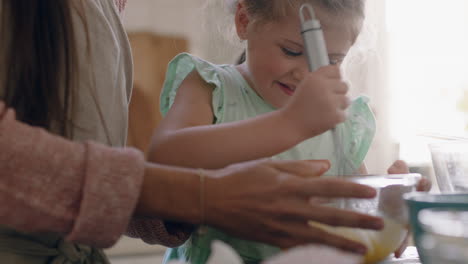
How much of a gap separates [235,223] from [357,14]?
54cm

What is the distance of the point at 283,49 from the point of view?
82cm

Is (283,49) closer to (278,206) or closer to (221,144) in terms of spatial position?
(221,144)

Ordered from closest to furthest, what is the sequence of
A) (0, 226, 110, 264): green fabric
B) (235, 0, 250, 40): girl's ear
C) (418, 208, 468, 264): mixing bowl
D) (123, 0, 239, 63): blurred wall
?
(418, 208, 468, 264): mixing bowl, (0, 226, 110, 264): green fabric, (235, 0, 250, 40): girl's ear, (123, 0, 239, 63): blurred wall

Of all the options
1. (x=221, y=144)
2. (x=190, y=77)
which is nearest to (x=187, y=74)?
(x=190, y=77)

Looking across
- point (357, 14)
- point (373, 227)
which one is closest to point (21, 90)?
point (373, 227)

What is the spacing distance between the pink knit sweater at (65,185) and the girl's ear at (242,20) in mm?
513

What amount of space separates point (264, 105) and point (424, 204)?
51 cm

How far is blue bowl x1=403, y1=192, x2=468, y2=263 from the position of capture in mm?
445

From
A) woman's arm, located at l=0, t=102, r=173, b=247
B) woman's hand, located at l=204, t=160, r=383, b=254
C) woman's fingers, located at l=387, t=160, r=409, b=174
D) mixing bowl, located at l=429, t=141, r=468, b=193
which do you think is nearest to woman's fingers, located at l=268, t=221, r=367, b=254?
woman's hand, located at l=204, t=160, r=383, b=254

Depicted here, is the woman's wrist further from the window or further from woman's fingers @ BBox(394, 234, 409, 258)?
the window

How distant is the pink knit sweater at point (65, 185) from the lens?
0.45m

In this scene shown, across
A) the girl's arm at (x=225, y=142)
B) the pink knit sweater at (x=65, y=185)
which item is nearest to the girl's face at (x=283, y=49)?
the girl's arm at (x=225, y=142)

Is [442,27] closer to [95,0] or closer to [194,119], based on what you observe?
[194,119]

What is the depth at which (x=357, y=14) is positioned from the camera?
2.91 ft
